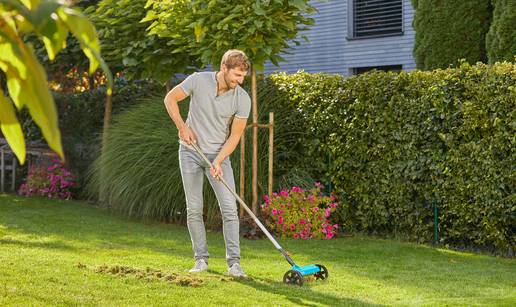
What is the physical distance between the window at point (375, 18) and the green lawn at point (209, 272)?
8.14 metres

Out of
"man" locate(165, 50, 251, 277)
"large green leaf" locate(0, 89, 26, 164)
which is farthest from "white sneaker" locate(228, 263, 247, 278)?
"large green leaf" locate(0, 89, 26, 164)

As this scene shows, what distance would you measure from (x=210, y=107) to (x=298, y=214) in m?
3.10

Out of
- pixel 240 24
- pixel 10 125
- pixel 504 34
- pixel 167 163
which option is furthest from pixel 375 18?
pixel 10 125

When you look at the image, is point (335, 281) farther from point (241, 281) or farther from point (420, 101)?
point (420, 101)

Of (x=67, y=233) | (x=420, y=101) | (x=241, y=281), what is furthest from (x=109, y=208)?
(x=241, y=281)

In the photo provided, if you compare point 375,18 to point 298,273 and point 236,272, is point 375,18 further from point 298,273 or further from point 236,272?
point 298,273

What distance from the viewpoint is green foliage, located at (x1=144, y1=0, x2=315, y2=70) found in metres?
8.17

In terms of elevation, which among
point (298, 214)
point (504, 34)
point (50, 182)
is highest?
point (504, 34)

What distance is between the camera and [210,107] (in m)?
5.91

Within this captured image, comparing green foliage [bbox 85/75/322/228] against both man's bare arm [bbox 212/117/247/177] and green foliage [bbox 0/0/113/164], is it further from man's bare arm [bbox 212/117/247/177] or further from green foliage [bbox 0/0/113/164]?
green foliage [bbox 0/0/113/164]

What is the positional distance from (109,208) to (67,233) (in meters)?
2.06

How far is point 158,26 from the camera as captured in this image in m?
8.93

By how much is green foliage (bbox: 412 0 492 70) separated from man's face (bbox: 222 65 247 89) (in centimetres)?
682

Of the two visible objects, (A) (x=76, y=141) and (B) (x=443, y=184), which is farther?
(A) (x=76, y=141)
